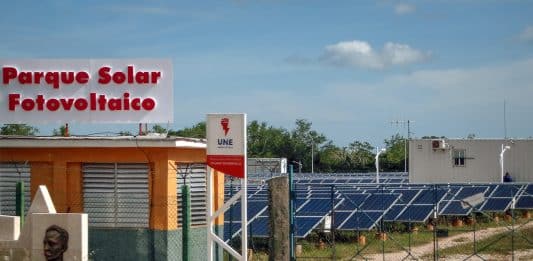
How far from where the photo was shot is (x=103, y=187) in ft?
57.0

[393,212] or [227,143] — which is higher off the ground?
[227,143]

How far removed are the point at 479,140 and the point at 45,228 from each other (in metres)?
35.7

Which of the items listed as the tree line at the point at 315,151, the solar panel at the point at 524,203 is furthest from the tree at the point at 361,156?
the solar panel at the point at 524,203

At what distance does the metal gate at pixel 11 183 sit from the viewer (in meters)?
17.8

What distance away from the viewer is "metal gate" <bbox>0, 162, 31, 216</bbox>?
58.3 ft

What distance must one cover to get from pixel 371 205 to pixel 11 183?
508 inches

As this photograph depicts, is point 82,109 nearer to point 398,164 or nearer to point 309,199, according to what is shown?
point 309,199

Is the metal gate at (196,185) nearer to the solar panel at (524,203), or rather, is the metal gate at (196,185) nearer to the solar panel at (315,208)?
the solar panel at (315,208)

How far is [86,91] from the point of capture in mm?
17750

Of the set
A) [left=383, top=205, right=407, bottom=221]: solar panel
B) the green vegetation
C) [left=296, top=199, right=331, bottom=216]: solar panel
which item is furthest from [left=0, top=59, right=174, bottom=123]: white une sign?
the green vegetation

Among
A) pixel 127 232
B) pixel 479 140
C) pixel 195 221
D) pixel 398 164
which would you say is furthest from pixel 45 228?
pixel 398 164

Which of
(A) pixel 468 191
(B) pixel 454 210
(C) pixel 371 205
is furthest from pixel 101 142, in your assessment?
(A) pixel 468 191

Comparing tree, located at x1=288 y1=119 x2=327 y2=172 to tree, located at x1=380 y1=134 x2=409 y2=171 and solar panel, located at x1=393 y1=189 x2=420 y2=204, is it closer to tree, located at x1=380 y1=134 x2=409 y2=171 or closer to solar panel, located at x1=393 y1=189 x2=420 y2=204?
tree, located at x1=380 y1=134 x2=409 y2=171

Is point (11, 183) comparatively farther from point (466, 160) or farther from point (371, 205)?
point (466, 160)
